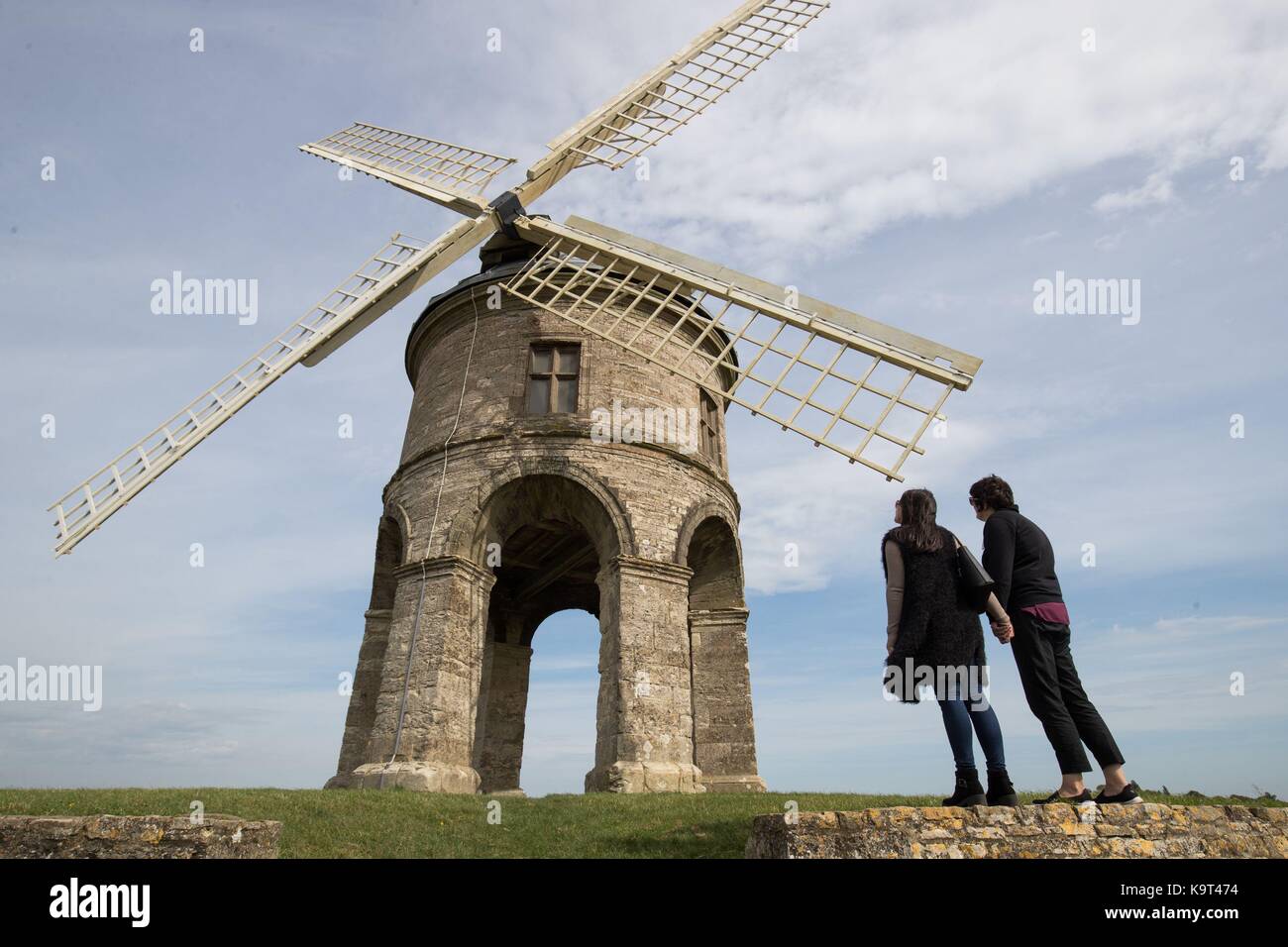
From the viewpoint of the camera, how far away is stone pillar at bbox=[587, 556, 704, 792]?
12.3 metres

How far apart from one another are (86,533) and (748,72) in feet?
53.6

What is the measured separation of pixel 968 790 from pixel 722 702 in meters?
9.85

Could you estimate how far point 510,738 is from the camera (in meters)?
18.4

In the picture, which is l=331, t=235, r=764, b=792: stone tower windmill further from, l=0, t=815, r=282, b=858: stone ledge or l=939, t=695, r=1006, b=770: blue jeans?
l=939, t=695, r=1006, b=770: blue jeans

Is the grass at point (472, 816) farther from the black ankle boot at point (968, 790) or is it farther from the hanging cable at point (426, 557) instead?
the black ankle boot at point (968, 790)

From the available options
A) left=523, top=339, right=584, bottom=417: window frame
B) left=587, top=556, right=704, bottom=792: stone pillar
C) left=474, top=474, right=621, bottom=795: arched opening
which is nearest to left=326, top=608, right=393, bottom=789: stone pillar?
left=474, top=474, right=621, bottom=795: arched opening

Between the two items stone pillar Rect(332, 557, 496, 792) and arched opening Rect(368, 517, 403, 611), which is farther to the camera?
arched opening Rect(368, 517, 403, 611)

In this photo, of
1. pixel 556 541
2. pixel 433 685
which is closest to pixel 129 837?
pixel 433 685

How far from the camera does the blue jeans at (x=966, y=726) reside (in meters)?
5.43

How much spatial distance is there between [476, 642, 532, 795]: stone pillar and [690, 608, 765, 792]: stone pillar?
5464 mm

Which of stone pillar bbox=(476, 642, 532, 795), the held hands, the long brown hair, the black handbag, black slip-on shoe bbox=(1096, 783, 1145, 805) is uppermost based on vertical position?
the long brown hair

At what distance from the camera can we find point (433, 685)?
12805 mm

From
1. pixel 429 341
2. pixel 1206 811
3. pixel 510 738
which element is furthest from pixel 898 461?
pixel 510 738
